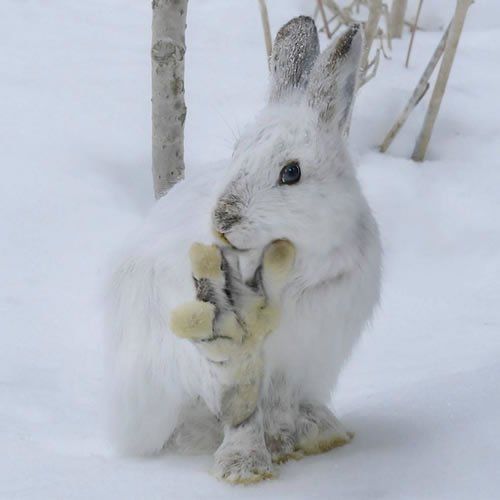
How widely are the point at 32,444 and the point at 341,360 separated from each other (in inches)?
32.1

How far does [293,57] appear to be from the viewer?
7.79ft

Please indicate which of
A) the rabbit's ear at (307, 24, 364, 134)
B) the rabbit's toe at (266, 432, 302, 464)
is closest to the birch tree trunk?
the rabbit's ear at (307, 24, 364, 134)

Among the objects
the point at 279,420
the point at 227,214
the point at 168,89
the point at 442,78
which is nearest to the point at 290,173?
the point at 227,214

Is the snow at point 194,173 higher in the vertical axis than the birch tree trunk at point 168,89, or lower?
lower

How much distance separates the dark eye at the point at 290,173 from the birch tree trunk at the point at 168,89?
4.58 ft

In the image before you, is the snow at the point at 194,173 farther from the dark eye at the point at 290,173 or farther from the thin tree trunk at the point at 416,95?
the dark eye at the point at 290,173

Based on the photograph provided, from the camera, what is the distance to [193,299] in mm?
2178

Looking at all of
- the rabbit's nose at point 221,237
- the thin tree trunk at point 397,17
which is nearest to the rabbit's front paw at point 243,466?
the rabbit's nose at point 221,237

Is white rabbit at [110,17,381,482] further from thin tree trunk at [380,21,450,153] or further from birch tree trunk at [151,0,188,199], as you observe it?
thin tree trunk at [380,21,450,153]

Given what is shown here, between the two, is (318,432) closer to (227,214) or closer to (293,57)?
(227,214)

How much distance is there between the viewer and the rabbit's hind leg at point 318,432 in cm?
233

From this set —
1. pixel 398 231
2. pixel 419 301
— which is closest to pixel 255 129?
pixel 419 301

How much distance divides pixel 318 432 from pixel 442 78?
2356 mm

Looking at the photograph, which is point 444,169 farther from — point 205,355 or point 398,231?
point 205,355
